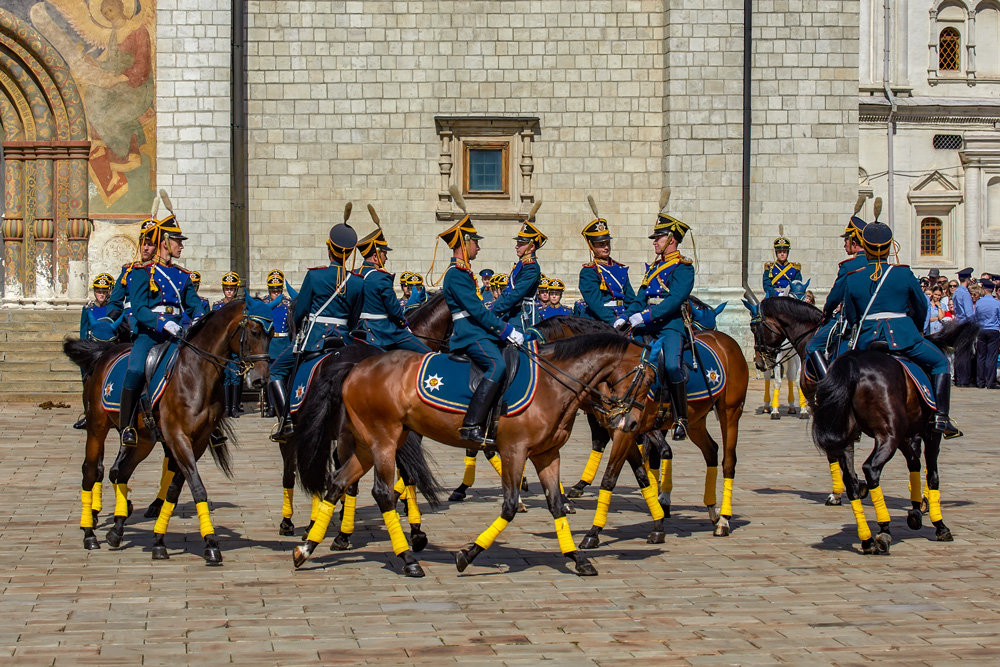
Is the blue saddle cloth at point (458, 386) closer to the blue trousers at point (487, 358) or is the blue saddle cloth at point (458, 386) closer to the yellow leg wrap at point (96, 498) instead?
the blue trousers at point (487, 358)

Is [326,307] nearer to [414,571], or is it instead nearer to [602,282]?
[414,571]

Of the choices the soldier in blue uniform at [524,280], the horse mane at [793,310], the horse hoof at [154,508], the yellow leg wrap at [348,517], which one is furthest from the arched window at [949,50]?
the horse hoof at [154,508]

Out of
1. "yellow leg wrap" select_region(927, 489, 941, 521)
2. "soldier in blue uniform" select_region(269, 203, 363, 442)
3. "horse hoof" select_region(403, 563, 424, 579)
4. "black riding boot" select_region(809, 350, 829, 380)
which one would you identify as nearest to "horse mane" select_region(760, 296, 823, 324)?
"black riding boot" select_region(809, 350, 829, 380)

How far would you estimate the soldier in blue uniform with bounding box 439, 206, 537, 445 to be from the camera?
9.15 m

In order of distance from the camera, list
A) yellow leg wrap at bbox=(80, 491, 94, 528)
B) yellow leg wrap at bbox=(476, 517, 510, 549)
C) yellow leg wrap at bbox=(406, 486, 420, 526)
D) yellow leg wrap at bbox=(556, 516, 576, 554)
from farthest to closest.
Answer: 1. yellow leg wrap at bbox=(80, 491, 94, 528)
2. yellow leg wrap at bbox=(406, 486, 420, 526)
3. yellow leg wrap at bbox=(556, 516, 576, 554)
4. yellow leg wrap at bbox=(476, 517, 510, 549)

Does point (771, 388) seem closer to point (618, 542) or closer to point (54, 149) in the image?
point (618, 542)

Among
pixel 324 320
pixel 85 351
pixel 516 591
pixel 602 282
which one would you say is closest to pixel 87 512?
pixel 85 351

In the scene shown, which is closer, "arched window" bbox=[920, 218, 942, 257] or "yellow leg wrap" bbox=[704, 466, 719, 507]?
"yellow leg wrap" bbox=[704, 466, 719, 507]

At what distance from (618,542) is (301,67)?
56.6ft

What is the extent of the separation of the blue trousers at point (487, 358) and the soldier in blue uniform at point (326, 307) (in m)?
1.73

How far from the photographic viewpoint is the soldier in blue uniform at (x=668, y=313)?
10570mm

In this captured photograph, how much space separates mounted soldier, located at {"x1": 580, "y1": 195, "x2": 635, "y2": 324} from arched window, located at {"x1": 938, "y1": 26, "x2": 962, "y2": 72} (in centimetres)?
3911

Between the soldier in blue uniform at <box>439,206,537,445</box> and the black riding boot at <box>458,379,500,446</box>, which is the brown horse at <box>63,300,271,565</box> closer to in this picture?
the soldier in blue uniform at <box>439,206,537,445</box>

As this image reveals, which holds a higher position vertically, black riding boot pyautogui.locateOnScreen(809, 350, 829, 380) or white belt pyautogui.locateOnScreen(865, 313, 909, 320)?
white belt pyautogui.locateOnScreen(865, 313, 909, 320)
